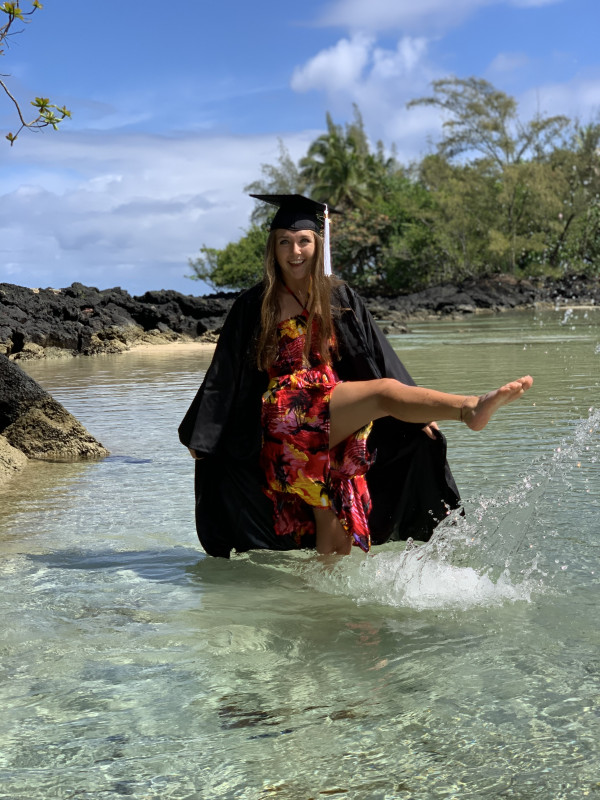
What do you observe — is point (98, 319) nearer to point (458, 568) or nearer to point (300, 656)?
point (458, 568)

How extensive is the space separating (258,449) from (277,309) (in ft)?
2.06

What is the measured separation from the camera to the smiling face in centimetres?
439

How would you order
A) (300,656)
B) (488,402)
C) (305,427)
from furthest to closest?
(305,427), (488,402), (300,656)

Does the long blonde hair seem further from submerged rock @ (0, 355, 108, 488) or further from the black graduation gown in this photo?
submerged rock @ (0, 355, 108, 488)

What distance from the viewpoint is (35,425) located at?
837 cm

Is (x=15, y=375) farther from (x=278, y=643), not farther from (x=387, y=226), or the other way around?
(x=387, y=226)

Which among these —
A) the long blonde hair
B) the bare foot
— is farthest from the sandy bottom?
the bare foot

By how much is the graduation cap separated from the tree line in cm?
4682

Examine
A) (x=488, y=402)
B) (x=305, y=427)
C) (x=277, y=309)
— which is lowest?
(x=305, y=427)

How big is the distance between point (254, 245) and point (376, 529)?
5892 cm

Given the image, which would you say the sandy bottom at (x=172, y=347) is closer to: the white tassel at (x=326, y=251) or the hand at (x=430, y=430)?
the white tassel at (x=326, y=251)

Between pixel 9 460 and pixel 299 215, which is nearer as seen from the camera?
pixel 299 215

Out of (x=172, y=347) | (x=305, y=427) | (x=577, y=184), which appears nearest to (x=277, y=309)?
(x=305, y=427)

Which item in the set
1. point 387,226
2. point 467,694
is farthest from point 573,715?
point 387,226
